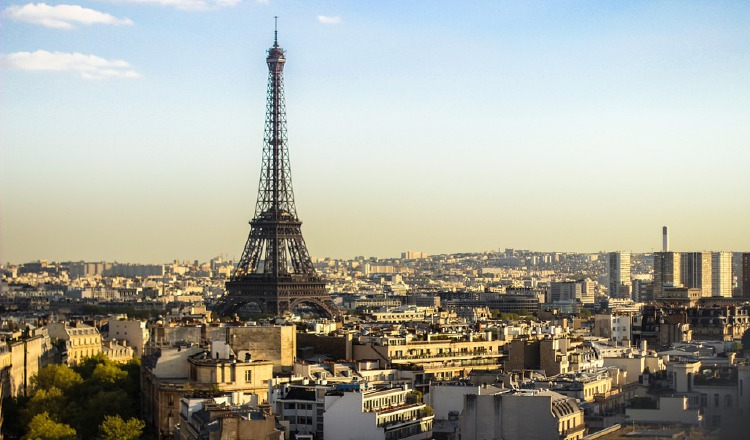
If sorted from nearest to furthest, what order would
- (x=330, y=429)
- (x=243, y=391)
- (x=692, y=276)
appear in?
(x=330, y=429), (x=243, y=391), (x=692, y=276)

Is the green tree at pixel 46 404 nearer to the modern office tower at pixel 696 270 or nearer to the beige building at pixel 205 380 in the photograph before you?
the beige building at pixel 205 380

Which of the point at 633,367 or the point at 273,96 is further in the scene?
the point at 273,96

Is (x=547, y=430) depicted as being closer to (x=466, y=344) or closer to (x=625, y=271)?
(x=466, y=344)

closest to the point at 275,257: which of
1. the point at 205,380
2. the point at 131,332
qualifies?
the point at 131,332

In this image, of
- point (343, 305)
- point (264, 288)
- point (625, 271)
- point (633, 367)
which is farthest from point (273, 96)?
point (625, 271)

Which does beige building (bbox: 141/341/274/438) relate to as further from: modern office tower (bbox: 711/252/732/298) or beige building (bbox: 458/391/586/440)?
modern office tower (bbox: 711/252/732/298)

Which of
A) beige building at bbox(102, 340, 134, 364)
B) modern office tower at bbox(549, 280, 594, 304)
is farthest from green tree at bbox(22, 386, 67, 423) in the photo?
modern office tower at bbox(549, 280, 594, 304)

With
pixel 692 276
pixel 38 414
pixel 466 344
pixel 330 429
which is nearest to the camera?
pixel 330 429
